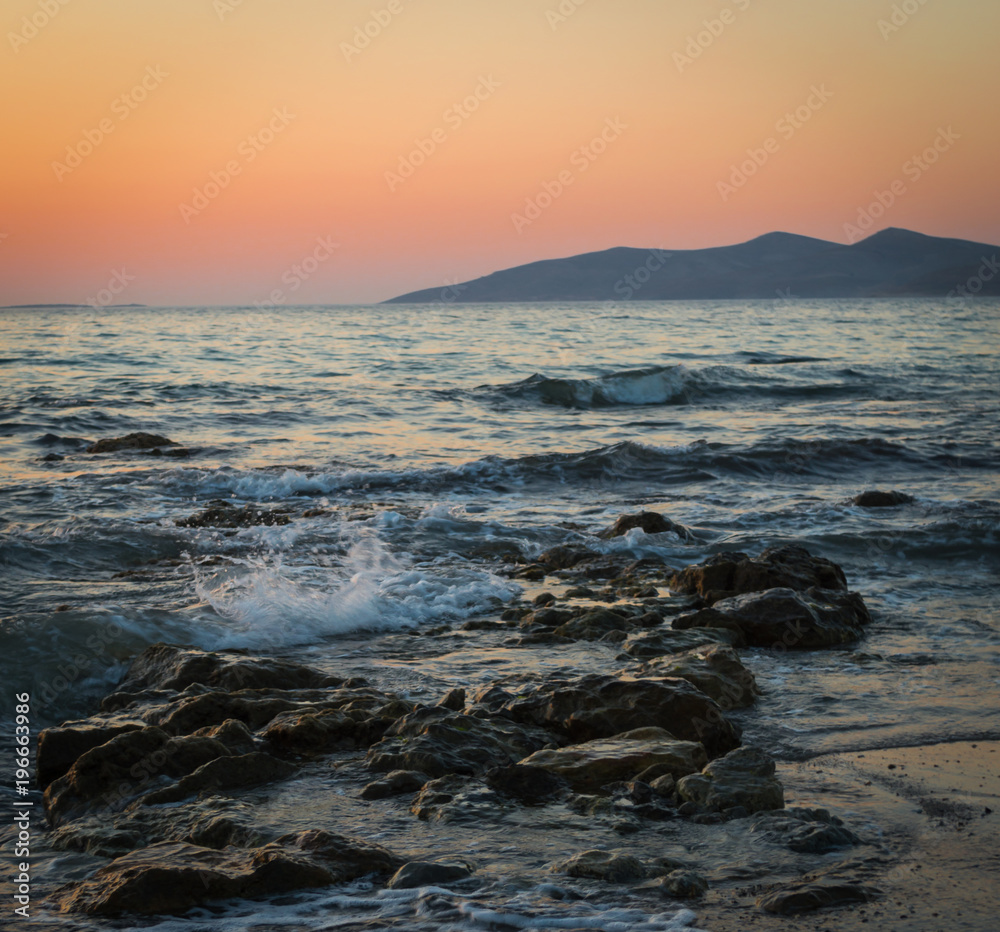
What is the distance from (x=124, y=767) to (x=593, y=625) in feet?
11.0

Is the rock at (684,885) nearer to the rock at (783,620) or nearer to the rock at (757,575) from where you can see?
the rock at (783,620)

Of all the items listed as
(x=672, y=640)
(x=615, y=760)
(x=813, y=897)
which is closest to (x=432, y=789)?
(x=615, y=760)

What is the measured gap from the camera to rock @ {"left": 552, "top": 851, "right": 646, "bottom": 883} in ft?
10.6

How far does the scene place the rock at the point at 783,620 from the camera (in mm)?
6340

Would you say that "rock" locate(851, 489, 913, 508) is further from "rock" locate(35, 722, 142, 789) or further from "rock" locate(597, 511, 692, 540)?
"rock" locate(35, 722, 142, 789)

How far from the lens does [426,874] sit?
324 cm

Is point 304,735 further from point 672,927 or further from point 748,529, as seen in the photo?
point 748,529

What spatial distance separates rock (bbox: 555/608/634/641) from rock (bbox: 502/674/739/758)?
151 centimetres

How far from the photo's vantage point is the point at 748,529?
10336 millimetres

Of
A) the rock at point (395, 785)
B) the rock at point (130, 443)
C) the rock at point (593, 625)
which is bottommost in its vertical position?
the rock at point (593, 625)

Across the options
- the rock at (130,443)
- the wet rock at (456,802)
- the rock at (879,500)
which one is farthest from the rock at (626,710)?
the rock at (130,443)

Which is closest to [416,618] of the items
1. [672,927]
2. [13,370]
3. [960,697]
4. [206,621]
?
[206,621]

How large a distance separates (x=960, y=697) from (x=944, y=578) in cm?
341

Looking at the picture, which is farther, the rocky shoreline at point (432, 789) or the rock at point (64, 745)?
the rock at point (64, 745)
